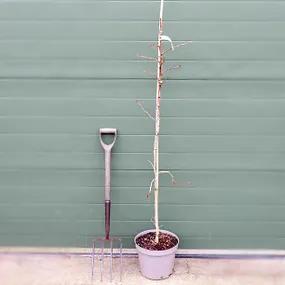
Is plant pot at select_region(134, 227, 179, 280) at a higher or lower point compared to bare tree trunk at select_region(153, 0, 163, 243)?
lower

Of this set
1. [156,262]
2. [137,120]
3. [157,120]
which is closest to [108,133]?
[137,120]

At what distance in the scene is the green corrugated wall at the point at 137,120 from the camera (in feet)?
11.3

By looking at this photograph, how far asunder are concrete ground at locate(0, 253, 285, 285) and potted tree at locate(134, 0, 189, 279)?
0.36 ft

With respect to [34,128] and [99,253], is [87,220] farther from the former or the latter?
[34,128]

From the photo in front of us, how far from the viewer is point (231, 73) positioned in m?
3.49

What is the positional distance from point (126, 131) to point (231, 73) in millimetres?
925

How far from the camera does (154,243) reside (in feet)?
11.4

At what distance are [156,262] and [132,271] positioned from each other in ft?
0.99

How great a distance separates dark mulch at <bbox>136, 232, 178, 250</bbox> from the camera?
11.2 ft

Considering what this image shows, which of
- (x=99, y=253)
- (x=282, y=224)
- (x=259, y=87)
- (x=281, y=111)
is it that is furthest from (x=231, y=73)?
(x=99, y=253)

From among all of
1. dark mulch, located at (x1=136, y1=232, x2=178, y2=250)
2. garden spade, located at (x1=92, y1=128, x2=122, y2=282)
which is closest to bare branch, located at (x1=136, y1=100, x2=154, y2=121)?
garden spade, located at (x1=92, y1=128, x2=122, y2=282)

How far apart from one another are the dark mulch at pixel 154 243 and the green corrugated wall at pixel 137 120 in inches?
7.9

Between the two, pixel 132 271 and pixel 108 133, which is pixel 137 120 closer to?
pixel 108 133

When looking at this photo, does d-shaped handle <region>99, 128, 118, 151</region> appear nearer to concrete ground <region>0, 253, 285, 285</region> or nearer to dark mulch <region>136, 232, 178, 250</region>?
dark mulch <region>136, 232, 178, 250</region>
